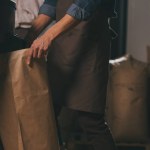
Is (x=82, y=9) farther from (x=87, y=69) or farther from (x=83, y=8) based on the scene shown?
(x=87, y=69)

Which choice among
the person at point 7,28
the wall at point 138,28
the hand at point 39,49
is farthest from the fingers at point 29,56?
the wall at point 138,28

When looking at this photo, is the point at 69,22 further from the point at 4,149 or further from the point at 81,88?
the point at 4,149

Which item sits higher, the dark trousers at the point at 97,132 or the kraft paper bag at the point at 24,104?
the kraft paper bag at the point at 24,104

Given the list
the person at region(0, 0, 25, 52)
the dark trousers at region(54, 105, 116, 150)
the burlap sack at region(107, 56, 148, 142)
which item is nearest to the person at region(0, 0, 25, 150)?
the person at region(0, 0, 25, 52)

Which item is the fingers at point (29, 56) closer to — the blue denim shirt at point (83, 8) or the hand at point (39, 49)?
the hand at point (39, 49)

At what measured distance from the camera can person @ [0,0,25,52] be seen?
1.39 meters

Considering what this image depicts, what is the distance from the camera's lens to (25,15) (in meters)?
2.30

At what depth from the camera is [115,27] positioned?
9.18ft

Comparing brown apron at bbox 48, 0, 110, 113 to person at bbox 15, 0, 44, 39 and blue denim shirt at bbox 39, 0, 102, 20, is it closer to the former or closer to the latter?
blue denim shirt at bbox 39, 0, 102, 20

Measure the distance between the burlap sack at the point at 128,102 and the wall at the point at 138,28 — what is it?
0.46 m

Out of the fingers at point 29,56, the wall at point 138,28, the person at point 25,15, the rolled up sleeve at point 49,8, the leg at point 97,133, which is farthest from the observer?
the wall at point 138,28

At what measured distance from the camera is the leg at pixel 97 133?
5.20 ft

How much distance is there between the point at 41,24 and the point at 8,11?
1.12 ft

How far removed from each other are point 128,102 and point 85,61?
79cm
